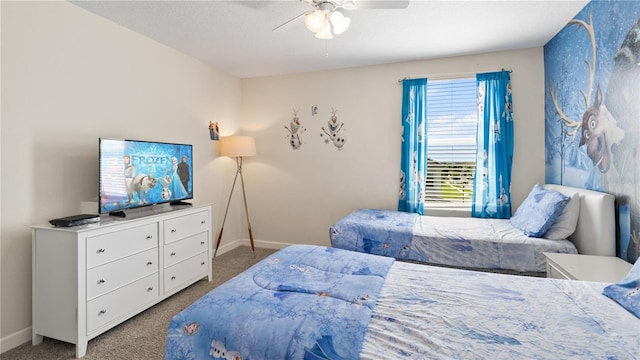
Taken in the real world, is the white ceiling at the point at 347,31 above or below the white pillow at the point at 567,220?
above

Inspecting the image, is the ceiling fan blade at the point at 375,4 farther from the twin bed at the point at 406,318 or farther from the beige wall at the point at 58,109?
the beige wall at the point at 58,109

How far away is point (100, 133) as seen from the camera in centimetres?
258

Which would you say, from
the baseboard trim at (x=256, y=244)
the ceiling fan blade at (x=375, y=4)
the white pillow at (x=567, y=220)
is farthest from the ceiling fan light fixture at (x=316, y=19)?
the baseboard trim at (x=256, y=244)

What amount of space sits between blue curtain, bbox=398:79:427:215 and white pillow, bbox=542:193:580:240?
4.56 ft

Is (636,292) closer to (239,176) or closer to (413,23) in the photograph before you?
(413,23)

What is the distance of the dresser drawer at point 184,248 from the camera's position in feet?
8.64

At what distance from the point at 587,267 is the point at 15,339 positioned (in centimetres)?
393

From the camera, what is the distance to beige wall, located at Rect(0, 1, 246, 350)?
2014mm

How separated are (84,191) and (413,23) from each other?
3212mm

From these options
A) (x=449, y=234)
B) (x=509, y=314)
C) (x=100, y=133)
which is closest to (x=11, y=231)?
(x=100, y=133)

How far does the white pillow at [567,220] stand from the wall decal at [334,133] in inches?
96.4

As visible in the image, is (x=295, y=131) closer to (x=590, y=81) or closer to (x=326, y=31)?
(x=326, y=31)

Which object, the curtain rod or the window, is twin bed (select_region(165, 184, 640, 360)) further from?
the curtain rod

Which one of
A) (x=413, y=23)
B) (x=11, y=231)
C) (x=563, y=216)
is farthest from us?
(x=413, y=23)
